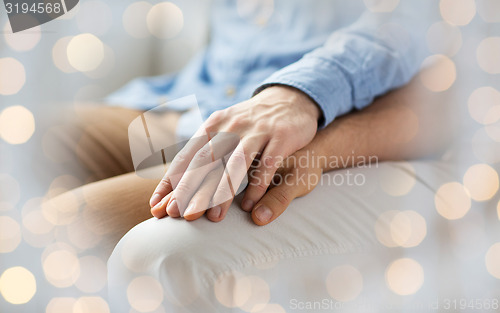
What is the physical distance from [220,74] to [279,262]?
538mm

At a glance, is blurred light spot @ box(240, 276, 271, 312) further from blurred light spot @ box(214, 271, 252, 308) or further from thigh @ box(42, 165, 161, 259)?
thigh @ box(42, 165, 161, 259)

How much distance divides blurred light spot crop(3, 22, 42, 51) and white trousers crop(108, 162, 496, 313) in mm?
277

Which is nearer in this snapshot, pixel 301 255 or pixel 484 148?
pixel 301 255

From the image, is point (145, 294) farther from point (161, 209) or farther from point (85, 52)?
point (85, 52)

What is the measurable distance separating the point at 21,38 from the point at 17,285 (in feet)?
0.99

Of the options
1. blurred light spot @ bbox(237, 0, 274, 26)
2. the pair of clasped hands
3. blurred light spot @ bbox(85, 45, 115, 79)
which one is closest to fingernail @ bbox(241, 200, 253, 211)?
the pair of clasped hands

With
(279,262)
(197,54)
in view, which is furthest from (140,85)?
(279,262)

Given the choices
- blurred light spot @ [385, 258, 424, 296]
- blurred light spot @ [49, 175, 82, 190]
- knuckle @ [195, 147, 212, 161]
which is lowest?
blurred light spot @ [385, 258, 424, 296]

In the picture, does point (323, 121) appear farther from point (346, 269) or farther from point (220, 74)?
point (220, 74)

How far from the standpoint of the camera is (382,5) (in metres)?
0.69

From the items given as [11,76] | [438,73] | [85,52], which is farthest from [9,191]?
[438,73]

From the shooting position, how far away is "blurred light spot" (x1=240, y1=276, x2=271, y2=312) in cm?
45

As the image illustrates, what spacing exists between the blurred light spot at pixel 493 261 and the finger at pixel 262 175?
321mm

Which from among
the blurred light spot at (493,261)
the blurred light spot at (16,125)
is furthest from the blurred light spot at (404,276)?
the blurred light spot at (16,125)
